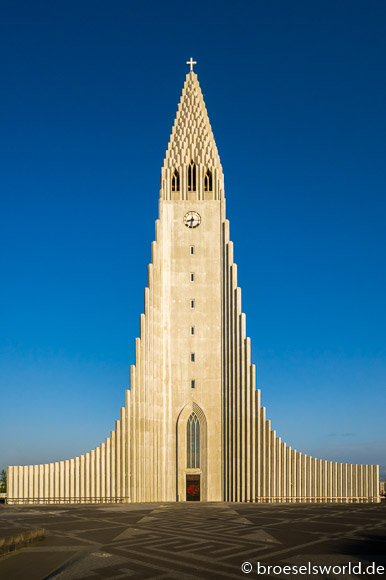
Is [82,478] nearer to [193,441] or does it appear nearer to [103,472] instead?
[103,472]

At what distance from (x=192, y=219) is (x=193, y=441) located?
878 inches

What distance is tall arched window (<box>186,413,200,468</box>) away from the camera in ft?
170

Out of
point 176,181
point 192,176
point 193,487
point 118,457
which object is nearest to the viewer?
point 118,457

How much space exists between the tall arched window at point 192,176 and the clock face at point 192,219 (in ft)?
9.68

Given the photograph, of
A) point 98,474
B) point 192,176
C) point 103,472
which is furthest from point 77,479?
point 192,176

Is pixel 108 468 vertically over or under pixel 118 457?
under

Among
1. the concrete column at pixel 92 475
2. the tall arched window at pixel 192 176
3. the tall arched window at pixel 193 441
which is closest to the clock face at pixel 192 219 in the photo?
the tall arched window at pixel 192 176

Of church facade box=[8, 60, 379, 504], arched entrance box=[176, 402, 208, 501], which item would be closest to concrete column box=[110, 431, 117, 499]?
church facade box=[8, 60, 379, 504]

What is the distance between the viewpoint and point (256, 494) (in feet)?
159

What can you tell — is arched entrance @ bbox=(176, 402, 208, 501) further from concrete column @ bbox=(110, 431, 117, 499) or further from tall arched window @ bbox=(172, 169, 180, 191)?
tall arched window @ bbox=(172, 169, 180, 191)

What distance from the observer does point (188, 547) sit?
19250 mm

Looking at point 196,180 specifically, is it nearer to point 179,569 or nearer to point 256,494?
point 256,494

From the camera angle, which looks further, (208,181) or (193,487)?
(208,181)

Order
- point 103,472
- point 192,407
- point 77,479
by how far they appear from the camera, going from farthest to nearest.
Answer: point 192,407, point 103,472, point 77,479
